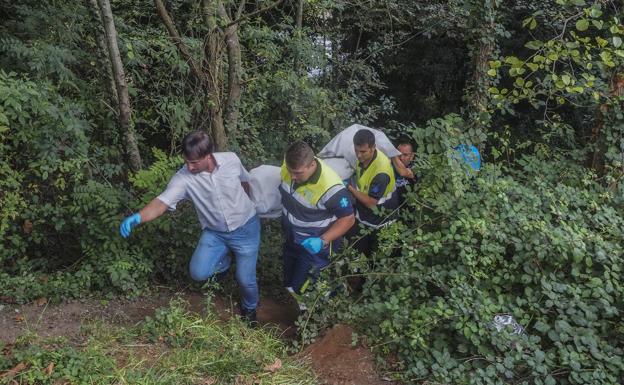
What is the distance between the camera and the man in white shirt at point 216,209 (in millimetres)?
3617

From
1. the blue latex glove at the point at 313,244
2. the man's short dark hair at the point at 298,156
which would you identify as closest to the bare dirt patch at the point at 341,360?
the blue latex glove at the point at 313,244

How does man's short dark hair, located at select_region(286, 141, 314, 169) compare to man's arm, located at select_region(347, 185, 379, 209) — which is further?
man's arm, located at select_region(347, 185, 379, 209)

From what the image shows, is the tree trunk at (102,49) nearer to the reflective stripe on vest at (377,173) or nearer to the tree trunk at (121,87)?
the tree trunk at (121,87)

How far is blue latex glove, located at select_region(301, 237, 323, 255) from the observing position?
3744 mm

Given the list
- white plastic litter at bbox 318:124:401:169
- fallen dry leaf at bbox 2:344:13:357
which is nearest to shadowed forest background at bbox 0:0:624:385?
white plastic litter at bbox 318:124:401:169

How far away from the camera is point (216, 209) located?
3.83m

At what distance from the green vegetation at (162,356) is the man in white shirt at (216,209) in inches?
15.7

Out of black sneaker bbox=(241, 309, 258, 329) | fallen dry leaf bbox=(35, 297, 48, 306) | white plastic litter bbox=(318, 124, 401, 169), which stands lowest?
black sneaker bbox=(241, 309, 258, 329)

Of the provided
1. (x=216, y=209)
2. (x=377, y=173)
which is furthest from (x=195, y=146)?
(x=377, y=173)

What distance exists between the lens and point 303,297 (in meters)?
3.91

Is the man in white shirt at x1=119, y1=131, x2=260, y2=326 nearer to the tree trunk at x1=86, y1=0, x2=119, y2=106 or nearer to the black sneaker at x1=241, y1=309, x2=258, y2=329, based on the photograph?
the black sneaker at x1=241, y1=309, x2=258, y2=329

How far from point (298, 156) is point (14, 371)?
2204mm

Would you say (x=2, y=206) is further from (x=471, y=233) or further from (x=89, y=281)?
(x=471, y=233)

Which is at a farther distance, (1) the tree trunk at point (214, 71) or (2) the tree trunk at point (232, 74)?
(2) the tree trunk at point (232, 74)
